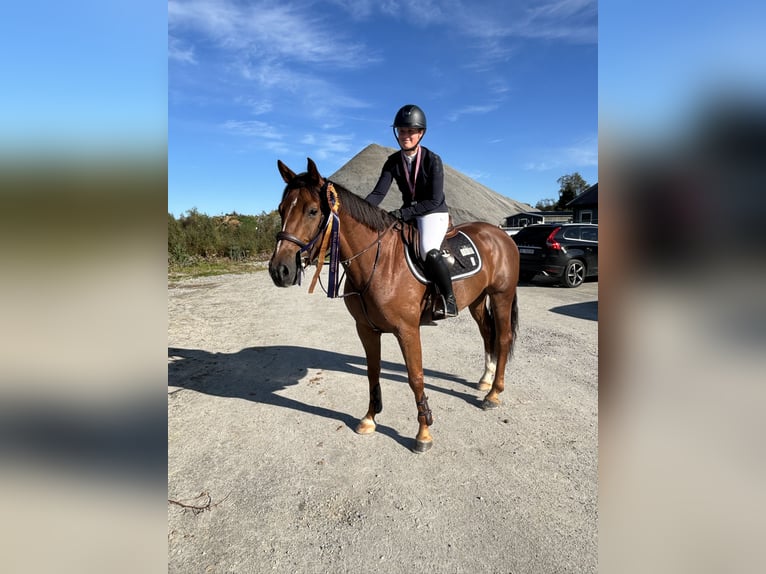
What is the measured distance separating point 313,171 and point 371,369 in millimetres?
1827

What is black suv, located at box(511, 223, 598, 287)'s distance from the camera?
10.8 meters

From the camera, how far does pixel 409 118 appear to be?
318 centimetres

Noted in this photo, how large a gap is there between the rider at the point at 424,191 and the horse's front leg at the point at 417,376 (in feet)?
1.63

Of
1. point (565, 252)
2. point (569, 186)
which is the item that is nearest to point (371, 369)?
point (565, 252)

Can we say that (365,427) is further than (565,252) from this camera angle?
No

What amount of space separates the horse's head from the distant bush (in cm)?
1558

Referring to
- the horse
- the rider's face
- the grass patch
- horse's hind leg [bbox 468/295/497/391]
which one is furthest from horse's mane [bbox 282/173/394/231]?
the grass patch

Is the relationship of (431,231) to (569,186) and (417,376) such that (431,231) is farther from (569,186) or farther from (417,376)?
(569,186)

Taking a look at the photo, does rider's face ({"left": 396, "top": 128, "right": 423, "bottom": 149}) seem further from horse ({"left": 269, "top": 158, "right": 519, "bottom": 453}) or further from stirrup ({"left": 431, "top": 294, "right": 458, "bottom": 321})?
stirrup ({"left": 431, "top": 294, "right": 458, "bottom": 321})
